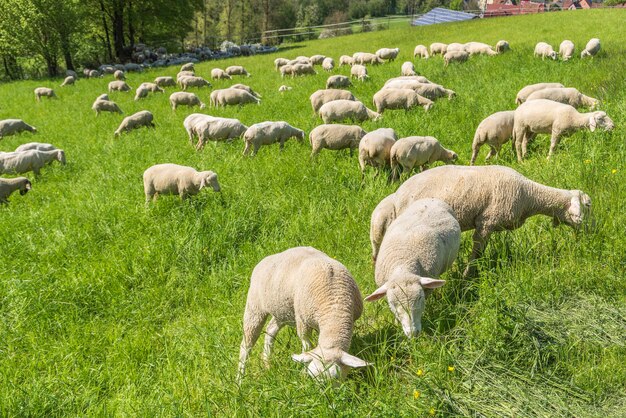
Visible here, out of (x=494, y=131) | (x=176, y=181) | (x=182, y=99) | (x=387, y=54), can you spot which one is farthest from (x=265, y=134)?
(x=387, y=54)

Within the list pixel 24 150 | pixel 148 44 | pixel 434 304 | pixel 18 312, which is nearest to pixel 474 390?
pixel 434 304

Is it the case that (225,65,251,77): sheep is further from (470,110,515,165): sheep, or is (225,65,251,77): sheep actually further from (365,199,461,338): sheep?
(365,199,461,338): sheep

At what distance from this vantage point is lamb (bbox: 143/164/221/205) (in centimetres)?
739

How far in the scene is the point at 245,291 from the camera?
510cm

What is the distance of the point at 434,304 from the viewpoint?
3.86 meters

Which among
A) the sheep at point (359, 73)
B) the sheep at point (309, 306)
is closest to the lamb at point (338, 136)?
the sheep at point (309, 306)

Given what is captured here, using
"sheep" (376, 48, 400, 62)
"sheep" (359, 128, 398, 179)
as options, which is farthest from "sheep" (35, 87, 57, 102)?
"sheep" (359, 128, 398, 179)

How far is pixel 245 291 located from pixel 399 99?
820 cm

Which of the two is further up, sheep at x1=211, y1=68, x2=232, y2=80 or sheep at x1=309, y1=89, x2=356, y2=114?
sheep at x1=211, y1=68, x2=232, y2=80

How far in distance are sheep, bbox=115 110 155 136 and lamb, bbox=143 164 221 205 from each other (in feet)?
21.6

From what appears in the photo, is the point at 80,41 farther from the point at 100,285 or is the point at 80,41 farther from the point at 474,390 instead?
the point at 474,390

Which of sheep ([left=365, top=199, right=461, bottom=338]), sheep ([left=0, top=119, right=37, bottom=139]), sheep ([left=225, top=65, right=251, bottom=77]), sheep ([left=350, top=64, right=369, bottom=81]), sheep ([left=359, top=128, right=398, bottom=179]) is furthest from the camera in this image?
sheep ([left=225, top=65, right=251, bottom=77])

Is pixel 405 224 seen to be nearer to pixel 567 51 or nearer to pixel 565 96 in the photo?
pixel 565 96

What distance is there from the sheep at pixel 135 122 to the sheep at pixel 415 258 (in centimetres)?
1178
